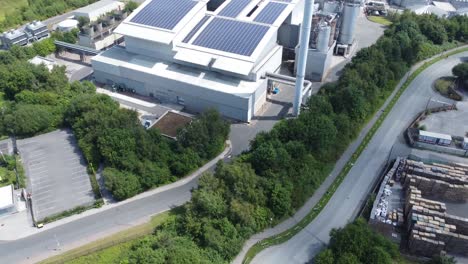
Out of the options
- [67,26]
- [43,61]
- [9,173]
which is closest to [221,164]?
[9,173]

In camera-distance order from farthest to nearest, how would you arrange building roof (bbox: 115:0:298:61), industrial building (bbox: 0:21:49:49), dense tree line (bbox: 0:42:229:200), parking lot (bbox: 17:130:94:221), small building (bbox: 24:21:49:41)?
1. small building (bbox: 24:21:49:41)
2. industrial building (bbox: 0:21:49:49)
3. building roof (bbox: 115:0:298:61)
4. dense tree line (bbox: 0:42:229:200)
5. parking lot (bbox: 17:130:94:221)

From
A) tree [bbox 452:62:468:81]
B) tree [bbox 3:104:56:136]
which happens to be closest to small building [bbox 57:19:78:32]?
tree [bbox 3:104:56:136]

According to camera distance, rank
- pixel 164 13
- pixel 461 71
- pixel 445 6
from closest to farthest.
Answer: pixel 164 13, pixel 461 71, pixel 445 6

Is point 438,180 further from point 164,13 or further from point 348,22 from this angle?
point 164,13

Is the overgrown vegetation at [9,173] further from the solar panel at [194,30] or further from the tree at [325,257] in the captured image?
the tree at [325,257]

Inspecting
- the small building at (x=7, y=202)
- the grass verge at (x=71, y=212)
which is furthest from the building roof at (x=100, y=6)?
the grass verge at (x=71, y=212)

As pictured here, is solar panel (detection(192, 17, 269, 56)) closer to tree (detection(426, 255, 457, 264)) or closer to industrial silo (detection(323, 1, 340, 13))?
industrial silo (detection(323, 1, 340, 13))

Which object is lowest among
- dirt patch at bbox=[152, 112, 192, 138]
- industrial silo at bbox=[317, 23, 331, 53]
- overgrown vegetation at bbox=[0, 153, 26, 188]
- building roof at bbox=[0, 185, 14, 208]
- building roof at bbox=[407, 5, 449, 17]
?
overgrown vegetation at bbox=[0, 153, 26, 188]
